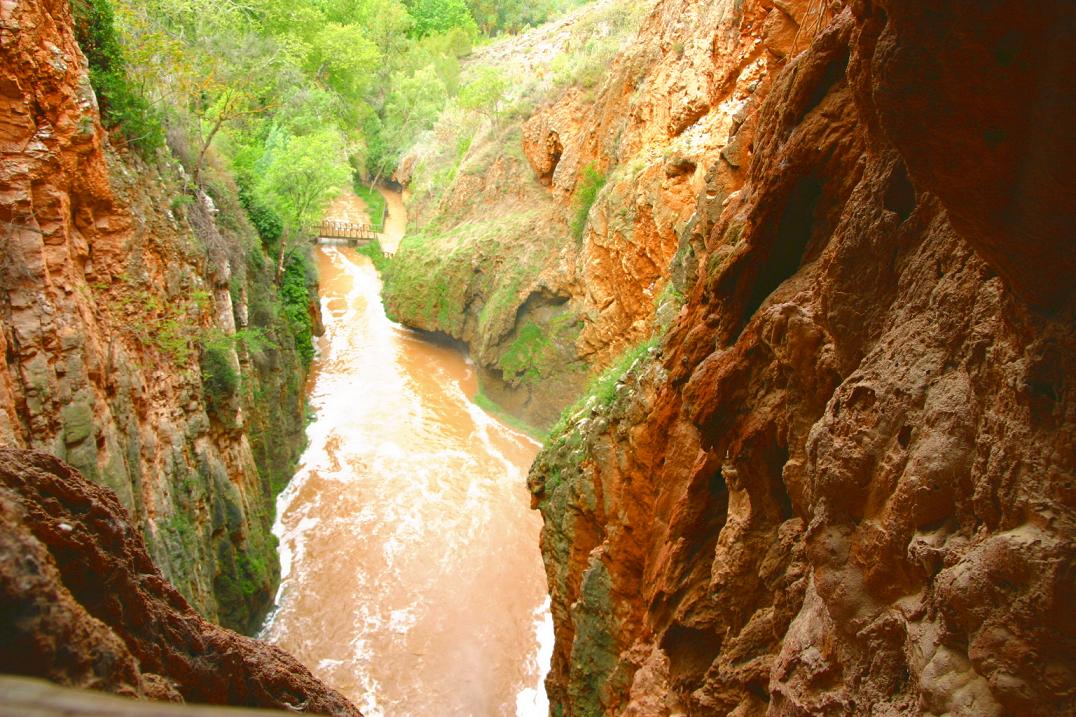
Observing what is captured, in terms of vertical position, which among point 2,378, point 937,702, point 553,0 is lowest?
point 2,378

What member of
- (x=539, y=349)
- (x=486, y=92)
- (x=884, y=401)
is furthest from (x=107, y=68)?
(x=486, y=92)

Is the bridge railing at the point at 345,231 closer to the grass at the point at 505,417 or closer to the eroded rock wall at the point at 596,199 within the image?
the eroded rock wall at the point at 596,199

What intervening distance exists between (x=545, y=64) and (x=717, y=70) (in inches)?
965

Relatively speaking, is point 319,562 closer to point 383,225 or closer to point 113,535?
point 113,535

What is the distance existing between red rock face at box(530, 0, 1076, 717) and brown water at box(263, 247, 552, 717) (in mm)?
5769

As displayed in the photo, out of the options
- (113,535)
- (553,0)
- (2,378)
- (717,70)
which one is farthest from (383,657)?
(553,0)

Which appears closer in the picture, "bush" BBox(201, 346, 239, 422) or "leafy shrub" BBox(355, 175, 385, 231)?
"bush" BBox(201, 346, 239, 422)

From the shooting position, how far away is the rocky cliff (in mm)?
7410

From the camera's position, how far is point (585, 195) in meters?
23.5

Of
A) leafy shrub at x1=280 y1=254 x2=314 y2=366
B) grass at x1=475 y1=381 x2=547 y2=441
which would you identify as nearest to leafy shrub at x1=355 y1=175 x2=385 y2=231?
leafy shrub at x1=280 y1=254 x2=314 y2=366

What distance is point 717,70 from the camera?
15.2m

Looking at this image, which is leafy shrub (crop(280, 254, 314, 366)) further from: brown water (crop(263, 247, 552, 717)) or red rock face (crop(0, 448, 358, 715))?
red rock face (crop(0, 448, 358, 715))

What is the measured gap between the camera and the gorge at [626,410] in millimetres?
2777

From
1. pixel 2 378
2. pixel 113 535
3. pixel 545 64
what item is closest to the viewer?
pixel 113 535
